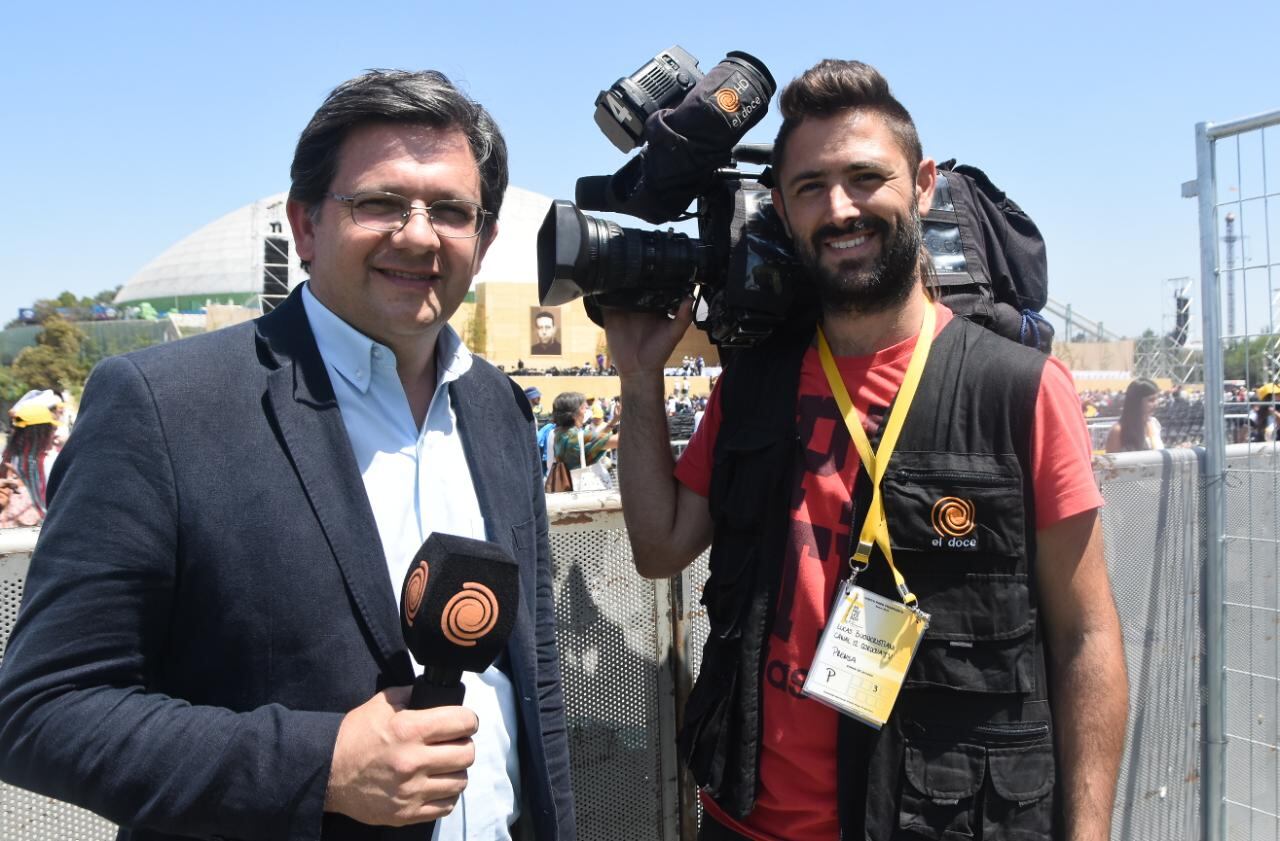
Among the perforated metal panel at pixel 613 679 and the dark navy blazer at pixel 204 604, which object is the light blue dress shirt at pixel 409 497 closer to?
the dark navy blazer at pixel 204 604

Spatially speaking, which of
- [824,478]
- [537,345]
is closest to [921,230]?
[824,478]

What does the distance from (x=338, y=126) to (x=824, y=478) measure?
47.0 inches

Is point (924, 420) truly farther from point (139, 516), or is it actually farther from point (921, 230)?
point (139, 516)

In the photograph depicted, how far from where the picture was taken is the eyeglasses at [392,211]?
1.52 m

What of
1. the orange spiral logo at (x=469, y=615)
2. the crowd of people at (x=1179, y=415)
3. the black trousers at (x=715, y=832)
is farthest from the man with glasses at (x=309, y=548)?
the crowd of people at (x=1179, y=415)

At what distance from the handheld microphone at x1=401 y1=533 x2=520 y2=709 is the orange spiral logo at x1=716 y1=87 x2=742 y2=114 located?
48.0 inches

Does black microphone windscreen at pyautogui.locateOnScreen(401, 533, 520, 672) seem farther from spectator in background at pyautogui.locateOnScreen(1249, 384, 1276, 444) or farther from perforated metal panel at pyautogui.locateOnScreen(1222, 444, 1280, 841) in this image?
perforated metal panel at pyautogui.locateOnScreen(1222, 444, 1280, 841)

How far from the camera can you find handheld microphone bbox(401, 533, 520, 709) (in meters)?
1.21

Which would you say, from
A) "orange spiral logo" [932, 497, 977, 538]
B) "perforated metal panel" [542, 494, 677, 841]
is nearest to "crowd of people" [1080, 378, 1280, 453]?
"orange spiral logo" [932, 497, 977, 538]

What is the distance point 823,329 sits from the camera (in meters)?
2.18

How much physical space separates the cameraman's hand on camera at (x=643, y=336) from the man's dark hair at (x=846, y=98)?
489 millimetres

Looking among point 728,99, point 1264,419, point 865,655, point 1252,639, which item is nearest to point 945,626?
point 865,655

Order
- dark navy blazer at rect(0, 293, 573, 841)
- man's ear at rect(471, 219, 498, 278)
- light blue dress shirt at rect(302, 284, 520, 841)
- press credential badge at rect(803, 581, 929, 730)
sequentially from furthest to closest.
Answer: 1. press credential badge at rect(803, 581, 929, 730)
2. man's ear at rect(471, 219, 498, 278)
3. light blue dress shirt at rect(302, 284, 520, 841)
4. dark navy blazer at rect(0, 293, 573, 841)

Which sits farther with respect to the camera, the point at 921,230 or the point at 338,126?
the point at 921,230
